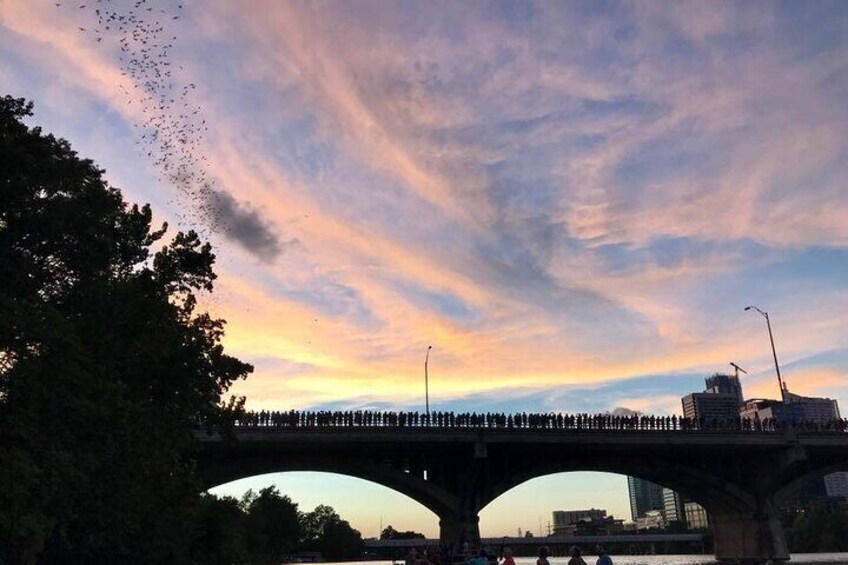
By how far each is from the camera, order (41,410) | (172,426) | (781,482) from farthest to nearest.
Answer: (781,482)
(172,426)
(41,410)

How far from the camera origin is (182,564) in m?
29.9

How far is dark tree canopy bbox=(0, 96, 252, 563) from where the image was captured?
666 inches

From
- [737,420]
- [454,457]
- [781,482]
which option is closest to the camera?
[454,457]

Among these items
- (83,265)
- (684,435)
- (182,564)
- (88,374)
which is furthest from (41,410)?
(684,435)

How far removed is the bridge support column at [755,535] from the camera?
66.9 meters

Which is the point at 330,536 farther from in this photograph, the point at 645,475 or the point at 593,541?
the point at 645,475

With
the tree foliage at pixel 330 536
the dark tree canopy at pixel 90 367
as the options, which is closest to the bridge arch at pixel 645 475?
the dark tree canopy at pixel 90 367

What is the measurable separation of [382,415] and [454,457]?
9275 mm

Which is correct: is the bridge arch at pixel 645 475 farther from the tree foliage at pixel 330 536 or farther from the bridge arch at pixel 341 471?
the tree foliage at pixel 330 536

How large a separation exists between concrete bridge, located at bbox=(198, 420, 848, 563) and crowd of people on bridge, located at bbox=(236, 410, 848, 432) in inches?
16.0

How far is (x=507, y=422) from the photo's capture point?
5566 cm

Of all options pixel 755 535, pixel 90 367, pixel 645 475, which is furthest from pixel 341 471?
pixel 755 535

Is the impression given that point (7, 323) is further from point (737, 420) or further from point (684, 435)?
point (737, 420)

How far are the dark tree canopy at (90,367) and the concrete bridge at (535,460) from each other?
20.1 m
